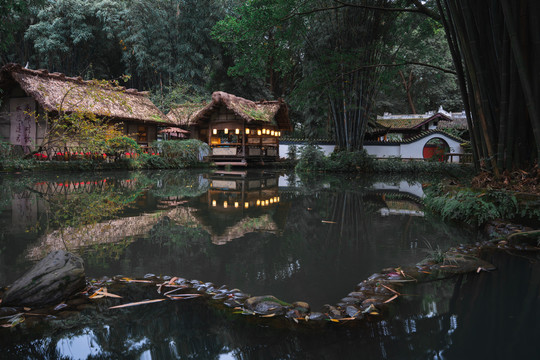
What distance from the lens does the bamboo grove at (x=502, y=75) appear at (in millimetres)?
4469

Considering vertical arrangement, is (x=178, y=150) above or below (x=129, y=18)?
below

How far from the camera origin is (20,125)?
17516 millimetres

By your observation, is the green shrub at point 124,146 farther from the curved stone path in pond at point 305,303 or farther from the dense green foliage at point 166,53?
the curved stone path in pond at point 305,303

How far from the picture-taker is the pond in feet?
6.44

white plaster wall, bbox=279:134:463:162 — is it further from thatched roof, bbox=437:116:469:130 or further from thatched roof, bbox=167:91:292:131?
thatched roof, bbox=437:116:469:130

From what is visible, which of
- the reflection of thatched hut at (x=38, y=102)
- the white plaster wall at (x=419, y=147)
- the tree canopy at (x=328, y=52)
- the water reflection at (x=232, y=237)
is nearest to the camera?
the water reflection at (x=232, y=237)

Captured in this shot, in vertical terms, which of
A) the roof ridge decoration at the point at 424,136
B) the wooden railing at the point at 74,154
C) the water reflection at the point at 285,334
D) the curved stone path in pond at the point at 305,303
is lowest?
the water reflection at the point at 285,334

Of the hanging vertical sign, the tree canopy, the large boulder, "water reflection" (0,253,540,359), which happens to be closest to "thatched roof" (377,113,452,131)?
the tree canopy

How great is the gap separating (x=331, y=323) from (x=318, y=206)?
504 cm

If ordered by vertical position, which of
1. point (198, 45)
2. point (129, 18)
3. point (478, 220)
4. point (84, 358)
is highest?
point (129, 18)

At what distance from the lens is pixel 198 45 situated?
27.4 metres

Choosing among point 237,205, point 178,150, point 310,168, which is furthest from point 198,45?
point 237,205

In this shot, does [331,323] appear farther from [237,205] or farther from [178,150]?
[178,150]

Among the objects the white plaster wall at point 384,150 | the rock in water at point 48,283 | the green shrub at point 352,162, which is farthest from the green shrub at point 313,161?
the rock in water at point 48,283
